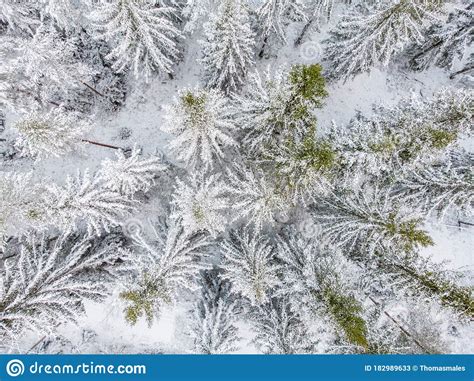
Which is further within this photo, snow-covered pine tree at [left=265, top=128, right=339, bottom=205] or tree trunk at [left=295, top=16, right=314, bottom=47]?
tree trunk at [left=295, top=16, right=314, bottom=47]

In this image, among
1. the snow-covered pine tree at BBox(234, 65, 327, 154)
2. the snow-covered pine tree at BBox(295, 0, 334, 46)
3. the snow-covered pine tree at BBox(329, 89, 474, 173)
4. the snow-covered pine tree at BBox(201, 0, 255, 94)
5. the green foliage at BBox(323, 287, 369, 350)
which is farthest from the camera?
the snow-covered pine tree at BBox(295, 0, 334, 46)

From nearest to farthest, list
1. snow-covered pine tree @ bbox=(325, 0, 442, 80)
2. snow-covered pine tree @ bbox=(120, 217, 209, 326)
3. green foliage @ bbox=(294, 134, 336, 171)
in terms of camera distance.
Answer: green foliage @ bbox=(294, 134, 336, 171) < snow-covered pine tree @ bbox=(120, 217, 209, 326) < snow-covered pine tree @ bbox=(325, 0, 442, 80)

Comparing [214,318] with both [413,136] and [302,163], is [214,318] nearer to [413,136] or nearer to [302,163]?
[302,163]

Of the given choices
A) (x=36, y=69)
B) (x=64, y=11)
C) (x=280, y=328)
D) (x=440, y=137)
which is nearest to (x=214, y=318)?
(x=280, y=328)

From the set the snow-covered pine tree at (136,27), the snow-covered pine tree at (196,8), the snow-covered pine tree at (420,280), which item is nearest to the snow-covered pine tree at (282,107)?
the snow-covered pine tree at (196,8)

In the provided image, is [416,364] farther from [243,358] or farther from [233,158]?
[233,158]

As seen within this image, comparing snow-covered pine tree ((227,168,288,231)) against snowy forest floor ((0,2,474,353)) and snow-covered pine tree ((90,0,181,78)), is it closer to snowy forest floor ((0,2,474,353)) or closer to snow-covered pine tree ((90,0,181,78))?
snow-covered pine tree ((90,0,181,78))

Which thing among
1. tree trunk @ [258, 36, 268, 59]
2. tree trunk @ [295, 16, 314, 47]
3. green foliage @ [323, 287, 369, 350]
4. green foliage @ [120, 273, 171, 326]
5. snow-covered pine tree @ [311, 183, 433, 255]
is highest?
tree trunk @ [295, 16, 314, 47]

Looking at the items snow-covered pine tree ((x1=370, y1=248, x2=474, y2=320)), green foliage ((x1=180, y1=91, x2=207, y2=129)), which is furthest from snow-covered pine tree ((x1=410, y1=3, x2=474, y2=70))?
green foliage ((x1=180, y1=91, x2=207, y2=129))
